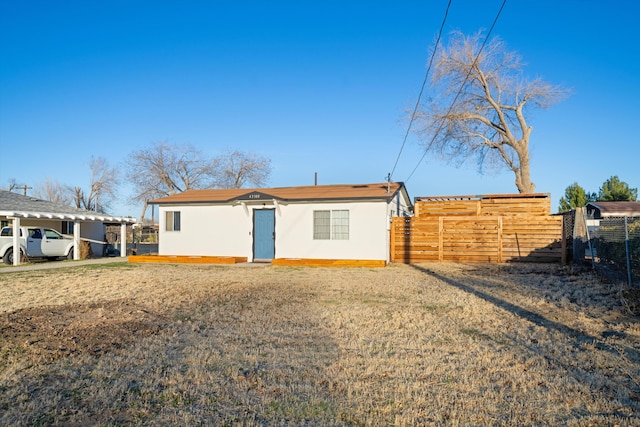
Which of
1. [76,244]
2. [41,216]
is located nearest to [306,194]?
[76,244]

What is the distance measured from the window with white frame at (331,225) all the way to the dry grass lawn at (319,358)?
7.78 meters

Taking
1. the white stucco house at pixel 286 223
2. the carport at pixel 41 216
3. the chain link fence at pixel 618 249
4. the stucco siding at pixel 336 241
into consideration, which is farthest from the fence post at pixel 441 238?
the carport at pixel 41 216

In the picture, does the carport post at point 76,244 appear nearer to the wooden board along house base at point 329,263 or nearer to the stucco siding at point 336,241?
the stucco siding at point 336,241

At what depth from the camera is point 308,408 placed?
353 centimetres

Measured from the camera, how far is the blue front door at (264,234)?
59.5 ft

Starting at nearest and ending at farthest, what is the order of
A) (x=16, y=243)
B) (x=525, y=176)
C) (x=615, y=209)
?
(x=16, y=243) → (x=525, y=176) → (x=615, y=209)

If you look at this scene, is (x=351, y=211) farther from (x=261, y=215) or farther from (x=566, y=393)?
(x=566, y=393)

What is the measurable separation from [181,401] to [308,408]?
1.10m

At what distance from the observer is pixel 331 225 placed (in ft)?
56.7

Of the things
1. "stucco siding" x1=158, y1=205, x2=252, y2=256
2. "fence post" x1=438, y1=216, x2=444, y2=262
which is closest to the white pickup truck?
"stucco siding" x1=158, y1=205, x2=252, y2=256

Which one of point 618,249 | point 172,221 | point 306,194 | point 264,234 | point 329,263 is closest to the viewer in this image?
point 618,249

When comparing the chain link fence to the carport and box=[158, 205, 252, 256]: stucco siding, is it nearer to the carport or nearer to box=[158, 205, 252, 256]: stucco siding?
box=[158, 205, 252, 256]: stucco siding

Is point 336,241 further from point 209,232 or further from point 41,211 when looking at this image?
point 41,211

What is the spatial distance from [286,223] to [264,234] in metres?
1.14
